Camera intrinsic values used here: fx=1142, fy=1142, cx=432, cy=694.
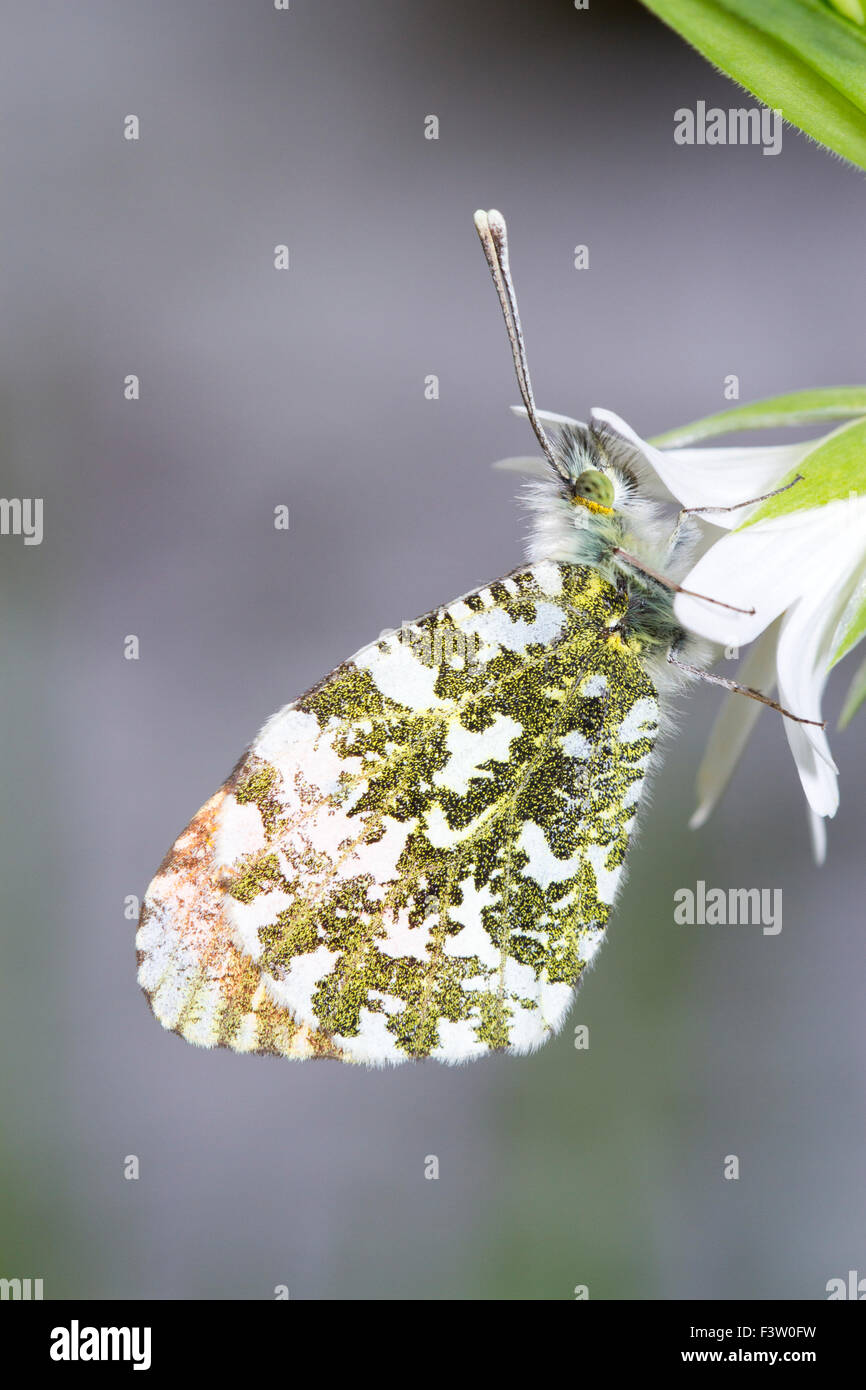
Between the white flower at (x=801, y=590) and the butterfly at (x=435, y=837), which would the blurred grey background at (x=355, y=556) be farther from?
the white flower at (x=801, y=590)

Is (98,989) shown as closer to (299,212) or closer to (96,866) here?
(96,866)

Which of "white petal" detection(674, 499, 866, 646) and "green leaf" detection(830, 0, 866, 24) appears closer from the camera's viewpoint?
"green leaf" detection(830, 0, 866, 24)

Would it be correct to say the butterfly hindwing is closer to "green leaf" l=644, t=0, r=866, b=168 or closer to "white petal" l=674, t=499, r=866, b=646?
"white petal" l=674, t=499, r=866, b=646

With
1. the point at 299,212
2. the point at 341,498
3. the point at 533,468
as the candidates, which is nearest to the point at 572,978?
the point at 533,468

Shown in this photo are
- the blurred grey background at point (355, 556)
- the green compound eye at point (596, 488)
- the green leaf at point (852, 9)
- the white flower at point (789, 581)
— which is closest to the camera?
the green leaf at point (852, 9)

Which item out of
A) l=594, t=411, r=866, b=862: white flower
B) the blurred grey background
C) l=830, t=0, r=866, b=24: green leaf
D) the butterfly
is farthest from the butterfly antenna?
the blurred grey background

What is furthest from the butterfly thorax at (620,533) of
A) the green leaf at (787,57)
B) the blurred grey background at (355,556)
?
the blurred grey background at (355,556)

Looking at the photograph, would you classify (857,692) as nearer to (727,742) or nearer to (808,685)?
(808,685)
